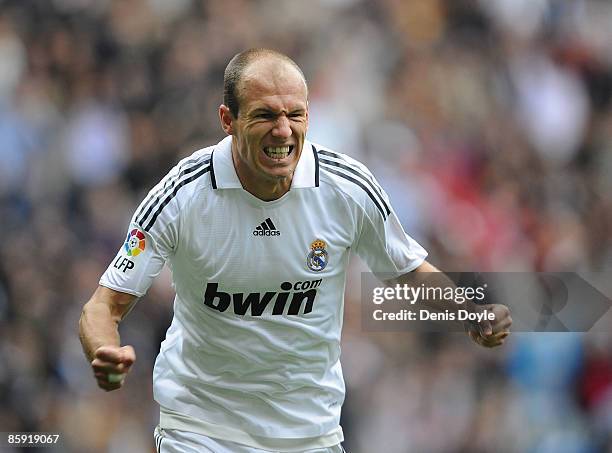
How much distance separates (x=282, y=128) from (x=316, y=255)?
1.73 ft

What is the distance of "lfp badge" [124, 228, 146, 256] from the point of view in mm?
3959

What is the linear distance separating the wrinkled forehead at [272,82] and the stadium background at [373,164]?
3.44m

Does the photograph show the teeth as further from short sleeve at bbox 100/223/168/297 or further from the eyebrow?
short sleeve at bbox 100/223/168/297

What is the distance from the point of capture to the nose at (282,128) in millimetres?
3803

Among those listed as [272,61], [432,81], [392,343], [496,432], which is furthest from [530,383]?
[272,61]

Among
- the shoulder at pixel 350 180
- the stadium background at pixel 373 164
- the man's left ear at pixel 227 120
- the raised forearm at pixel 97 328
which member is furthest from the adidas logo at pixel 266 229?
the stadium background at pixel 373 164

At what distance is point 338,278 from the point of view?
416 cm

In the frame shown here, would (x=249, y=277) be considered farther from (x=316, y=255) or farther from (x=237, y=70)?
(x=237, y=70)

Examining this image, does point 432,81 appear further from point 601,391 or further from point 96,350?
point 96,350

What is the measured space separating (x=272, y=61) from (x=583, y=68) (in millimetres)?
4629

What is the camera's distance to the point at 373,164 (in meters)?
7.60

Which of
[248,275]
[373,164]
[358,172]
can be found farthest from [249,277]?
[373,164]

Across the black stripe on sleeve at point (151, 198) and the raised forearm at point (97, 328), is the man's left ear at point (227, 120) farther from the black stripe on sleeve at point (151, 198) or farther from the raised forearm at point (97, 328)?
the raised forearm at point (97, 328)

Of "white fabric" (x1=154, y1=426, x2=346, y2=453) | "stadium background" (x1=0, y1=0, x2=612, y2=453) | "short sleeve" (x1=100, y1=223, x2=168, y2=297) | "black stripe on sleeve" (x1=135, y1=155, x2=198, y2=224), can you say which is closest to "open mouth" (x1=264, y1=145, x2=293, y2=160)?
"black stripe on sleeve" (x1=135, y1=155, x2=198, y2=224)
